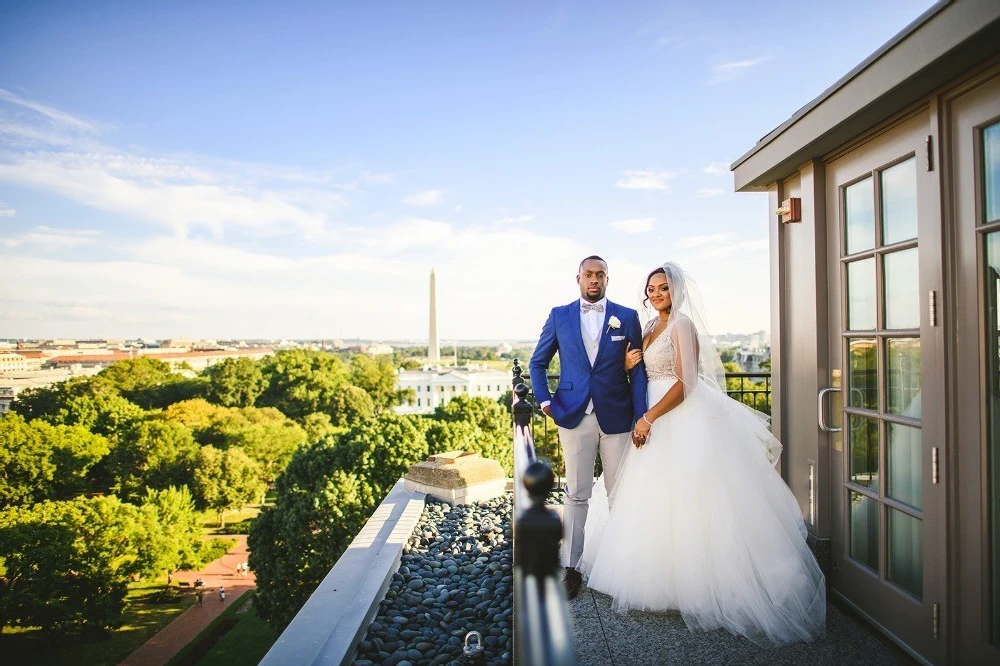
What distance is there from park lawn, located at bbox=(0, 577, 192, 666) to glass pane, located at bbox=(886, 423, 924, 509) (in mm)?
22023

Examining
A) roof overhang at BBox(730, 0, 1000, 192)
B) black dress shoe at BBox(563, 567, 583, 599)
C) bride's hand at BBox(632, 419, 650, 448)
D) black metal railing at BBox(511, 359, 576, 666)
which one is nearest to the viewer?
black metal railing at BBox(511, 359, 576, 666)

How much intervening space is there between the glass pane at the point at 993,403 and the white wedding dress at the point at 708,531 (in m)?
0.95

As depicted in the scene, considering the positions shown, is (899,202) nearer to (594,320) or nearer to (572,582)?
(594,320)

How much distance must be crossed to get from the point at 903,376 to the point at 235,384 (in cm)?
6490

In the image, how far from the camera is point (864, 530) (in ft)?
11.4

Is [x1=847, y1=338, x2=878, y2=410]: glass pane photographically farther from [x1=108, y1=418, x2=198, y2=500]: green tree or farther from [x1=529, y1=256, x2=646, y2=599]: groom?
[x1=108, y1=418, x2=198, y2=500]: green tree

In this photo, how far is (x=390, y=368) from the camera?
70.6 m

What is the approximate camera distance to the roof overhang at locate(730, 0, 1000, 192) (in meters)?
2.27

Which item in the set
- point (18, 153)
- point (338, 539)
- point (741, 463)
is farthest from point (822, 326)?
point (18, 153)

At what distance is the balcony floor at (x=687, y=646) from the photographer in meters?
2.95

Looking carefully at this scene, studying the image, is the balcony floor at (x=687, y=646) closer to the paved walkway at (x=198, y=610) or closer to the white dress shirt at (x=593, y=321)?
the white dress shirt at (x=593, y=321)

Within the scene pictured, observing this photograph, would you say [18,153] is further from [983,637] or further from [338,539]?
[983,637]

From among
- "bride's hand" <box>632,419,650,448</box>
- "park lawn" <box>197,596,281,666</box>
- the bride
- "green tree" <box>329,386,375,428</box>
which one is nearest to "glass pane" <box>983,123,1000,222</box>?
the bride

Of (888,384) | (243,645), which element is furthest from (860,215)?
(243,645)
